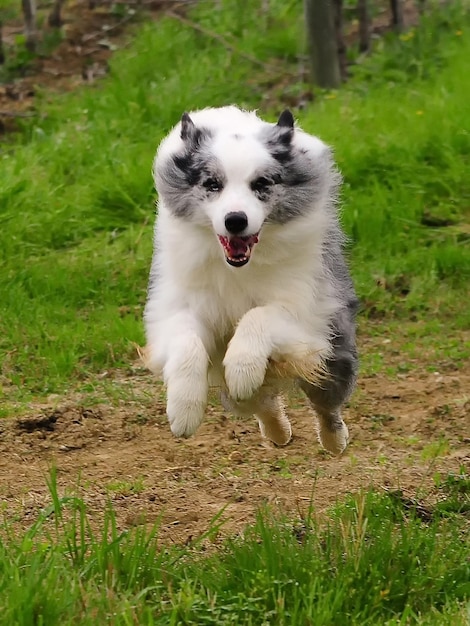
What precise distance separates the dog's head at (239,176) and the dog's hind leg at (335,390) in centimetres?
69

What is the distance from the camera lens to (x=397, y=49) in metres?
9.55

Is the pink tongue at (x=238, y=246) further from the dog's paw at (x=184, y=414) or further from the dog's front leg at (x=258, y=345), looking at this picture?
the dog's paw at (x=184, y=414)

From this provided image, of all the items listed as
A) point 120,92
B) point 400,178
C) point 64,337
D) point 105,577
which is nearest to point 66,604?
point 105,577

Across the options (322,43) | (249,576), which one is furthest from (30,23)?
(249,576)

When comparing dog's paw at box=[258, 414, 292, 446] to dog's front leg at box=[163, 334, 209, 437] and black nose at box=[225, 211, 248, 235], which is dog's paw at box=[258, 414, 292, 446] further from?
black nose at box=[225, 211, 248, 235]

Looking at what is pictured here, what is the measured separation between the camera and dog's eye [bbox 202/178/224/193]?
4.09m

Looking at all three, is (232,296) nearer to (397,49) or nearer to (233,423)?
(233,423)

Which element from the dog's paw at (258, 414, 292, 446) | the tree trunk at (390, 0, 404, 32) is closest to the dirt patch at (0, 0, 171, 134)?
the tree trunk at (390, 0, 404, 32)

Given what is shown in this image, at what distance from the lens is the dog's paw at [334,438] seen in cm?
523

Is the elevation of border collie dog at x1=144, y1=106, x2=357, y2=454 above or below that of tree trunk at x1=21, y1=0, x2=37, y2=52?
above

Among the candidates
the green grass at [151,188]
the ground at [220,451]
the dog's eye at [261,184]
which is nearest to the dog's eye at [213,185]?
the dog's eye at [261,184]

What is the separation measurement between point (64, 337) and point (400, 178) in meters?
2.84

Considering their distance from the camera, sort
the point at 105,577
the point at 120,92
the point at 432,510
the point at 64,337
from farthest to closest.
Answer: the point at 120,92 → the point at 64,337 → the point at 432,510 → the point at 105,577

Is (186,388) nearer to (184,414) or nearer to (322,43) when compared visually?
(184,414)
